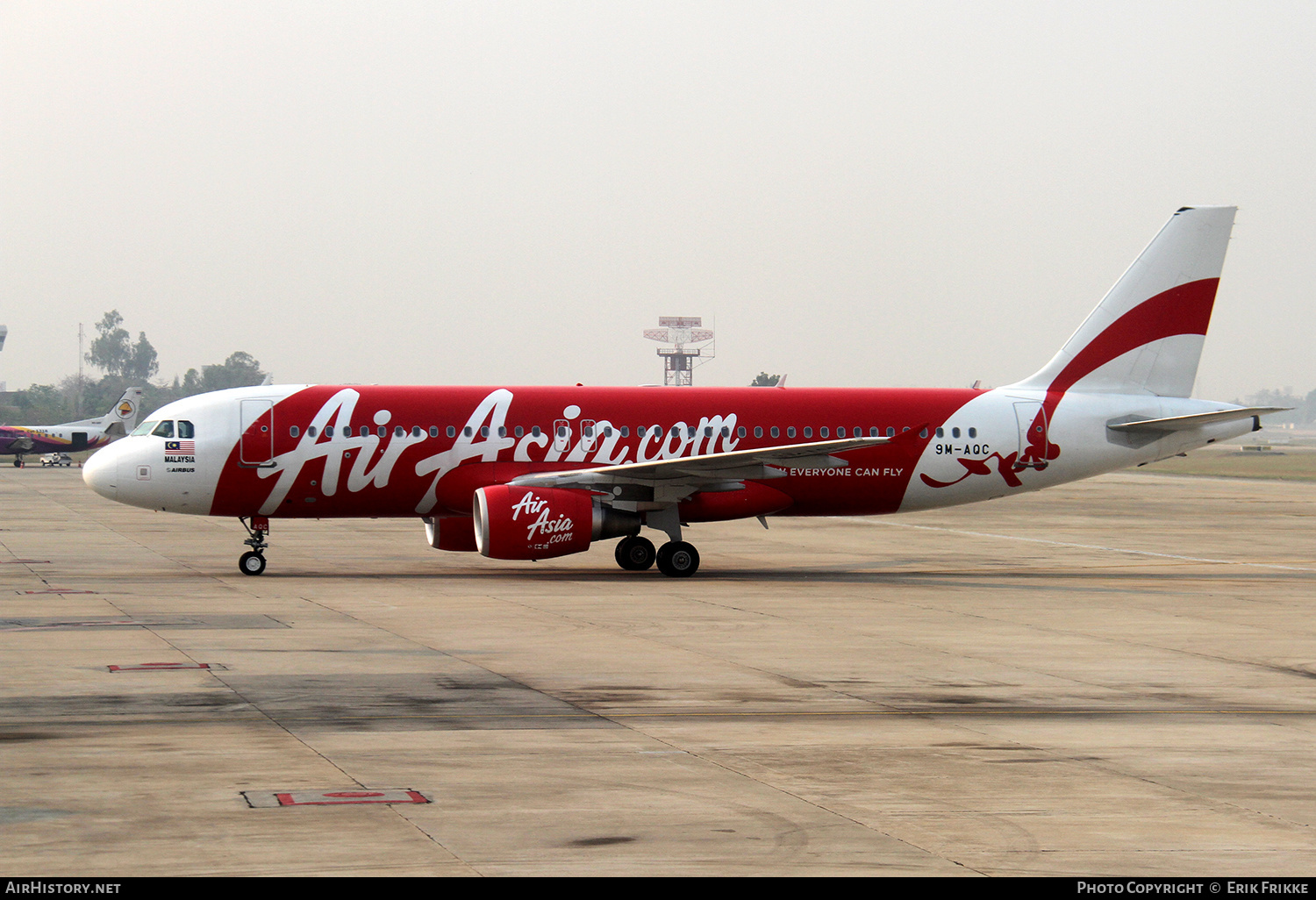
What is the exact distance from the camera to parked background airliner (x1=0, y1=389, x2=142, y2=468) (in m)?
96.6

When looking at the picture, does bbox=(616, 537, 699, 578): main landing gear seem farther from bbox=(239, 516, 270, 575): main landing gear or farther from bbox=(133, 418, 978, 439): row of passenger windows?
bbox=(239, 516, 270, 575): main landing gear


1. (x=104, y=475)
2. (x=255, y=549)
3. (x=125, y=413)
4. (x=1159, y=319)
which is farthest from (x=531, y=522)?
(x=125, y=413)

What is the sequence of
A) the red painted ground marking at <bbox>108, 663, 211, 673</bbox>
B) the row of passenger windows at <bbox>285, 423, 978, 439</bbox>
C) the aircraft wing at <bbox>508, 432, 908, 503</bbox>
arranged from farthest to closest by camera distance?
the row of passenger windows at <bbox>285, 423, 978, 439</bbox>, the aircraft wing at <bbox>508, 432, 908, 503</bbox>, the red painted ground marking at <bbox>108, 663, 211, 673</bbox>

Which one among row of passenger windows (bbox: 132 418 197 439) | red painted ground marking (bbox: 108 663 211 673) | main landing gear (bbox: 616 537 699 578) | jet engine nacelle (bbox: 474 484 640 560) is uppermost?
row of passenger windows (bbox: 132 418 197 439)

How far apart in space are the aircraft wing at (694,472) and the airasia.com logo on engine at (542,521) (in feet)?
2.47

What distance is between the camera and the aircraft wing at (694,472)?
2700cm

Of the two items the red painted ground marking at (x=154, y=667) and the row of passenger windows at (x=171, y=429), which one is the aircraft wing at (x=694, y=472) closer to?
the row of passenger windows at (x=171, y=429)

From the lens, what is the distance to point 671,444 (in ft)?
95.6

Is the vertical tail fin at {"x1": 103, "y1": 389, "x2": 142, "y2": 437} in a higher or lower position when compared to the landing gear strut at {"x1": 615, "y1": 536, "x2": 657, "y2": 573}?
higher

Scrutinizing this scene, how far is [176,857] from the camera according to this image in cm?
852

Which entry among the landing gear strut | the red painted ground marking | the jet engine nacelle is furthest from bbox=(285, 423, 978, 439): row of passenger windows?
the red painted ground marking

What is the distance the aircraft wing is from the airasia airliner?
43 millimetres

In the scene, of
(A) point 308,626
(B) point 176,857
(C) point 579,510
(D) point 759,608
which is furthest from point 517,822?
(C) point 579,510
